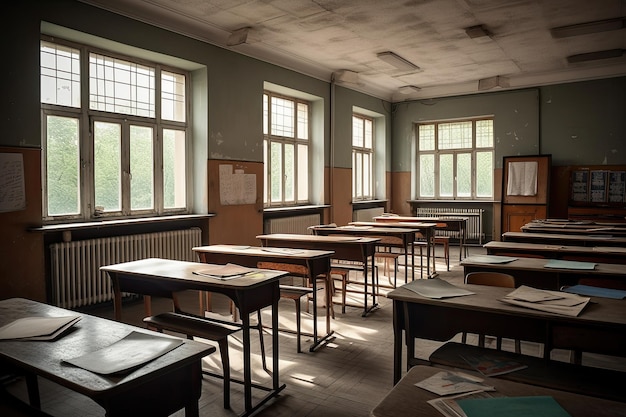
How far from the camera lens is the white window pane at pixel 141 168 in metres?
5.55

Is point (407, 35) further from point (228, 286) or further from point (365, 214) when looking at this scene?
point (228, 286)

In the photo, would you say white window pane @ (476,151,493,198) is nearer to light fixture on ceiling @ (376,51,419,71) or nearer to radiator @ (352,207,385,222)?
radiator @ (352,207,385,222)

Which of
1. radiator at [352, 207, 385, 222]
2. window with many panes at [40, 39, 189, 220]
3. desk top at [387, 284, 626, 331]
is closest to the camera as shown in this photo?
desk top at [387, 284, 626, 331]

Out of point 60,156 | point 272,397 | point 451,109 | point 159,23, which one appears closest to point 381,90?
point 451,109

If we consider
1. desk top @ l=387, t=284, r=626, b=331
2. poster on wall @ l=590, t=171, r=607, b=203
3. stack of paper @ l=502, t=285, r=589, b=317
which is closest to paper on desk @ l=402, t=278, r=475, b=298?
desk top @ l=387, t=284, r=626, b=331

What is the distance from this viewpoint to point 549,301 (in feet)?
7.35

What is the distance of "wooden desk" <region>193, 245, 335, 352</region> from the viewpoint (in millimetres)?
3906

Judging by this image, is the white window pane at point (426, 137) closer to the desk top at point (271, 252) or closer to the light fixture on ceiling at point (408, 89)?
the light fixture on ceiling at point (408, 89)

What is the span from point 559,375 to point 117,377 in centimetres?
180

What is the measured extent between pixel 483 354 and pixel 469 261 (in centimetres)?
130

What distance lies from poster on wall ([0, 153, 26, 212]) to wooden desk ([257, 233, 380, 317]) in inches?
93.8

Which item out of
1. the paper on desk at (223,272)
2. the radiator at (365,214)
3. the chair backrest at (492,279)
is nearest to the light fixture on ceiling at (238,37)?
the paper on desk at (223,272)

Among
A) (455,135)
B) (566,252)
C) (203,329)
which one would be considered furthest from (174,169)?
(455,135)

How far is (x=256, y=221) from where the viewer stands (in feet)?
22.8
